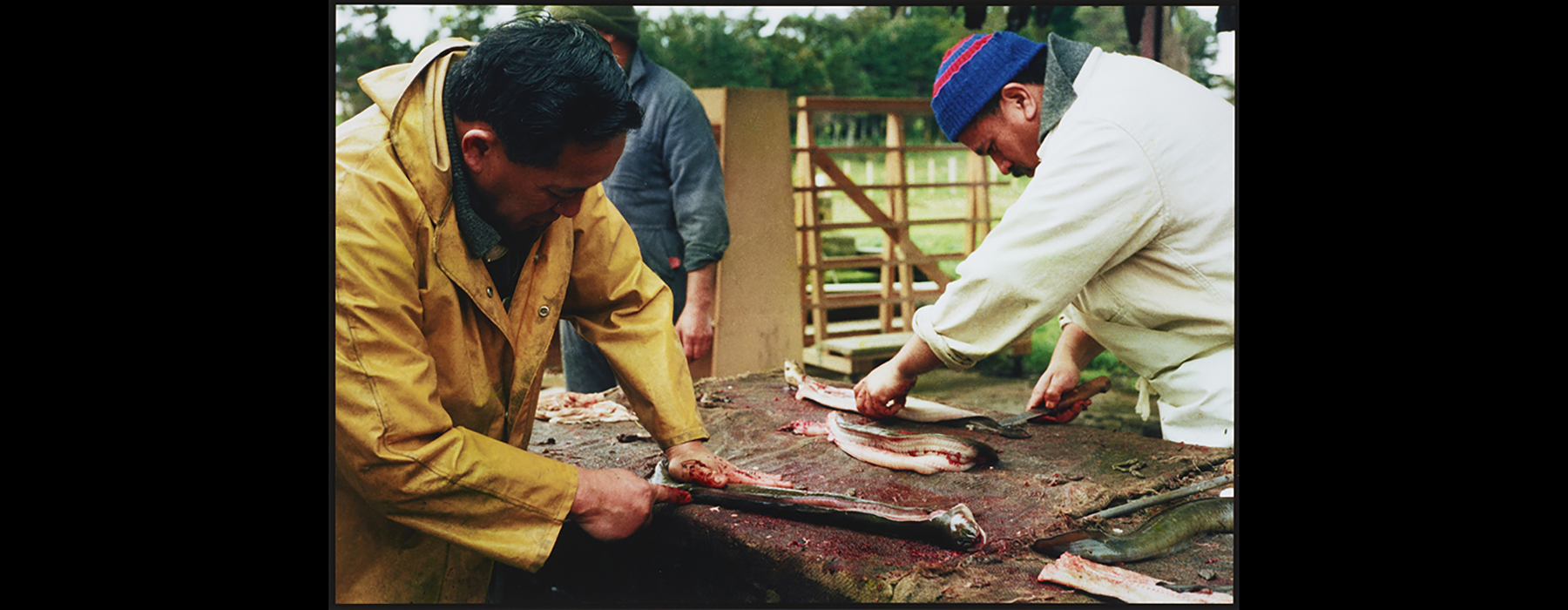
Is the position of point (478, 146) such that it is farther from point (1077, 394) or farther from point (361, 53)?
point (1077, 394)

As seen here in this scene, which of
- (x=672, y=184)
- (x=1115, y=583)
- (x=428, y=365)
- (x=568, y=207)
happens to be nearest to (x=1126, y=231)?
(x=1115, y=583)

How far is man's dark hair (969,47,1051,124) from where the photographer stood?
7.91 ft

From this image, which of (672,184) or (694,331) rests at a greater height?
(672,184)

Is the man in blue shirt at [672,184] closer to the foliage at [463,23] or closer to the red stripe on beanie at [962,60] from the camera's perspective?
the foliage at [463,23]

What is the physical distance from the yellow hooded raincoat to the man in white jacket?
0.96 meters

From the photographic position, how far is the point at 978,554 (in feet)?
6.38

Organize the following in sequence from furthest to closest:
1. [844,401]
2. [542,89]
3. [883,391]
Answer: [844,401] → [883,391] → [542,89]

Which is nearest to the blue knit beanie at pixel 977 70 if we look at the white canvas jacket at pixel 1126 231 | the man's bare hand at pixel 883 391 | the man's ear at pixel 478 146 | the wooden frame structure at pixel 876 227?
the white canvas jacket at pixel 1126 231

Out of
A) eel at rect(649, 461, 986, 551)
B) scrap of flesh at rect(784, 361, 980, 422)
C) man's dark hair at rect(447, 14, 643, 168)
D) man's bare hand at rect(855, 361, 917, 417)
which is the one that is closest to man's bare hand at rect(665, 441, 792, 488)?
eel at rect(649, 461, 986, 551)

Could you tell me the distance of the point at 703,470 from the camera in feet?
7.47

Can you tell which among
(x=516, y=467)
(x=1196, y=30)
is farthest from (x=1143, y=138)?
(x=516, y=467)

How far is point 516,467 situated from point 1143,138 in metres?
Answer: 1.57

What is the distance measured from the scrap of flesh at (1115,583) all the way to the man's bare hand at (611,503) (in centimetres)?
83

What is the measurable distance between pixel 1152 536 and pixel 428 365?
1495 mm
